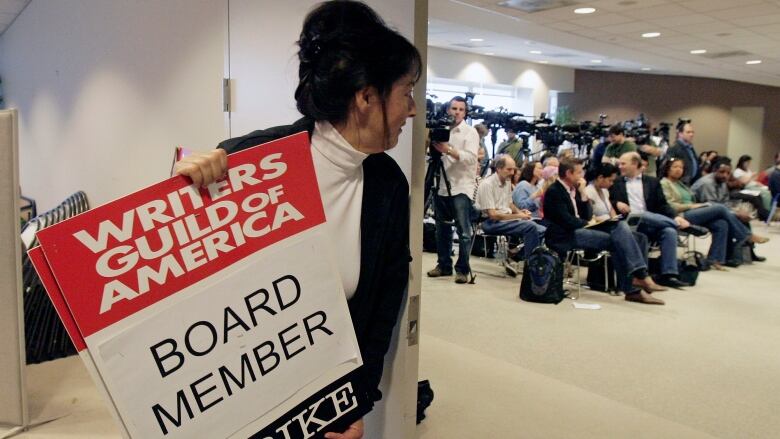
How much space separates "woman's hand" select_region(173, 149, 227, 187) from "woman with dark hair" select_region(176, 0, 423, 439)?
8.2 inches

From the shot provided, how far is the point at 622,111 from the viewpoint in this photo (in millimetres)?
13977

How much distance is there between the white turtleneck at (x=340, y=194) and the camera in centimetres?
106

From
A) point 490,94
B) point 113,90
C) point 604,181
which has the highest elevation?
point 490,94

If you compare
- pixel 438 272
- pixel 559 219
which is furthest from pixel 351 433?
pixel 438 272

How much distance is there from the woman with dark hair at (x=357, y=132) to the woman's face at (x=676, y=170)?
5563 millimetres

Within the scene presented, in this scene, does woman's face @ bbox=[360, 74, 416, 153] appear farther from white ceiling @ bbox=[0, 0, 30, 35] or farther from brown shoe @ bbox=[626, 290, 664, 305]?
white ceiling @ bbox=[0, 0, 30, 35]

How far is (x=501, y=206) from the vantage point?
17.7 feet

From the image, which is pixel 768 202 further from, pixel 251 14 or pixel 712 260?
pixel 251 14

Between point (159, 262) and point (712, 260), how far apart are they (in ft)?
20.8

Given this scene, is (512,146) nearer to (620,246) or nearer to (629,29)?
(629,29)

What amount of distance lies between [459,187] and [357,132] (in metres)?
4.03

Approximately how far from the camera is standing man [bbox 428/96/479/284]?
499 cm

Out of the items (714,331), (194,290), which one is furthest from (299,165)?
(714,331)

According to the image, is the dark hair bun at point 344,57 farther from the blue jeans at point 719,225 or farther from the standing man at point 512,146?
the standing man at point 512,146
